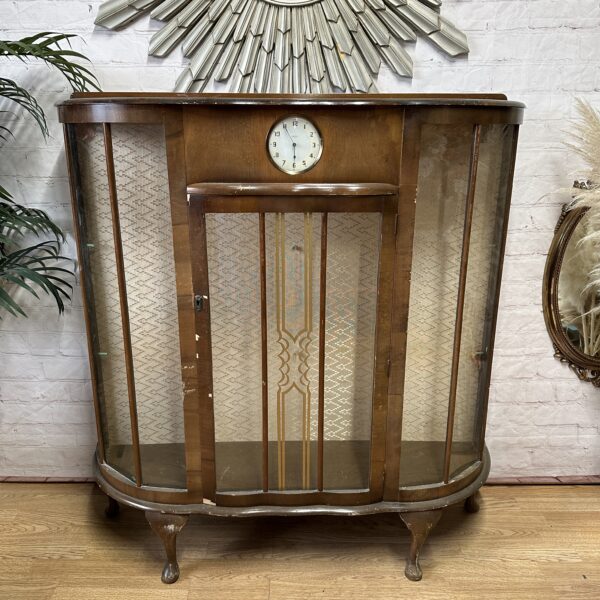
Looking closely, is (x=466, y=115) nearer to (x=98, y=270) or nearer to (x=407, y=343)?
(x=407, y=343)

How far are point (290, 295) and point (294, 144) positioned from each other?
12.9 inches

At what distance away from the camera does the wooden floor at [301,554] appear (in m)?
1.46

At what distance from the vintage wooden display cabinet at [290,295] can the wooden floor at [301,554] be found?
105 millimetres

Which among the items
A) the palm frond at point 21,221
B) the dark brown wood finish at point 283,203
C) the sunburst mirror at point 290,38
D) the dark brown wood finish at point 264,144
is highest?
the sunburst mirror at point 290,38

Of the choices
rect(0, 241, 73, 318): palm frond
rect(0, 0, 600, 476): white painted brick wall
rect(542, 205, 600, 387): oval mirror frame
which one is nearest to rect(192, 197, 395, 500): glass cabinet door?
rect(0, 241, 73, 318): palm frond

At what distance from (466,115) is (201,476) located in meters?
1.02

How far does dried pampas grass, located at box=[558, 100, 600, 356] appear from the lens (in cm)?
146

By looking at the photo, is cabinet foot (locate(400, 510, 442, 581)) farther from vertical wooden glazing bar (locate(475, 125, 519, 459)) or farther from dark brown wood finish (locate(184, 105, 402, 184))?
dark brown wood finish (locate(184, 105, 402, 184))

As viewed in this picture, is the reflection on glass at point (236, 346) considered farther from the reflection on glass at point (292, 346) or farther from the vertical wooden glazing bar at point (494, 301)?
the vertical wooden glazing bar at point (494, 301)

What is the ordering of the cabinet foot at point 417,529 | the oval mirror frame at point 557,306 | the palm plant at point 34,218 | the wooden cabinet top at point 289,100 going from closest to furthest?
the wooden cabinet top at point 289,100 → the palm plant at point 34,218 → the cabinet foot at point 417,529 → the oval mirror frame at point 557,306

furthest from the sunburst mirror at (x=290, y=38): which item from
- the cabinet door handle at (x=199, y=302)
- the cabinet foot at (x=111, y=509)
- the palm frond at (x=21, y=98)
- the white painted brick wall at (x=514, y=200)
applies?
the cabinet foot at (x=111, y=509)

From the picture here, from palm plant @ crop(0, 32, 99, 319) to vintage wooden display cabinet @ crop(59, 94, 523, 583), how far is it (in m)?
0.17

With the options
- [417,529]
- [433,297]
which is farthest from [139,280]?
[417,529]

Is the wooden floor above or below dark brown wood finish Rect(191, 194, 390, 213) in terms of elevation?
below
